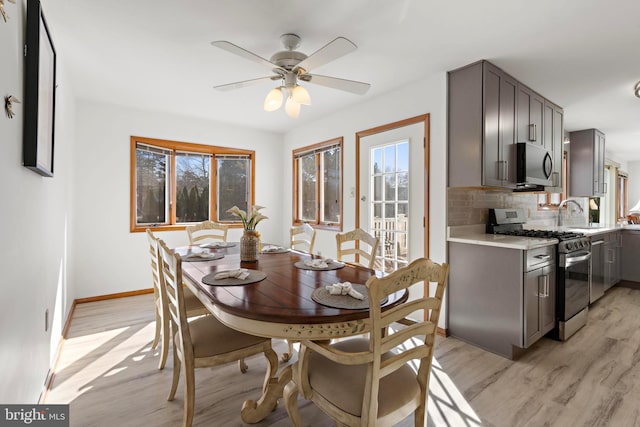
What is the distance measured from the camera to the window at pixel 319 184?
420cm

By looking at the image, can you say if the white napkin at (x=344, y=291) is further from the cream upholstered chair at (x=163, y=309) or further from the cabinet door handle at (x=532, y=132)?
the cabinet door handle at (x=532, y=132)

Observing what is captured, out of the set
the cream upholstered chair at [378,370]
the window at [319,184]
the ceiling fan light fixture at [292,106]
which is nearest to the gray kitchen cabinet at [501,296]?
the cream upholstered chair at [378,370]

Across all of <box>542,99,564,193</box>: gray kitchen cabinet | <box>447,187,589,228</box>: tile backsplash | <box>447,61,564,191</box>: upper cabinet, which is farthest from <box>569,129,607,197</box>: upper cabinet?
<box>447,61,564,191</box>: upper cabinet

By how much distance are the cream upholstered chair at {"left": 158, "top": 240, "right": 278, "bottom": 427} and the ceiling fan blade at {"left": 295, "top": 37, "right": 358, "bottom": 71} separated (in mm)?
1452

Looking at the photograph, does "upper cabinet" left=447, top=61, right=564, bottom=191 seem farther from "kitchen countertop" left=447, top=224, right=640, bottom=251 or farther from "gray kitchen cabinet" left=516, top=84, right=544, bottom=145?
"kitchen countertop" left=447, top=224, right=640, bottom=251

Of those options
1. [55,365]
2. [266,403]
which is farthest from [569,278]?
[55,365]

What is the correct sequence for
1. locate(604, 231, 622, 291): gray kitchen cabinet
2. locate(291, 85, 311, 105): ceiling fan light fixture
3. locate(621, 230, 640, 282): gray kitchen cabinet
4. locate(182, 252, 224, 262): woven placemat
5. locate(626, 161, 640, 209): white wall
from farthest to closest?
locate(626, 161, 640, 209): white wall → locate(621, 230, 640, 282): gray kitchen cabinet → locate(604, 231, 622, 291): gray kitchen cabinet → locate(182, 252, 224, 262): woven placemat → locate(291, 85, 311, 105): ceiling fan light fixture

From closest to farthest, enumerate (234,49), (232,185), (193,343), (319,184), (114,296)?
1. (193,343)
2. (234,49)
3. (114,296)
4. (319,184)
5. (232,185)

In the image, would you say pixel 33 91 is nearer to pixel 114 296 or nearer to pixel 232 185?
pixel 114 296

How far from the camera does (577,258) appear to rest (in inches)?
113

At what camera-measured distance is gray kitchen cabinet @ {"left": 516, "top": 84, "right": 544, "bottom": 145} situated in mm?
3115

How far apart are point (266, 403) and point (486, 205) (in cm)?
291

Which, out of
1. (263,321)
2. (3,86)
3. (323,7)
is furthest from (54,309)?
(323,7)

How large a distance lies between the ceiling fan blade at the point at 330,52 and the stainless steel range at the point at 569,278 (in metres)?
2.43
